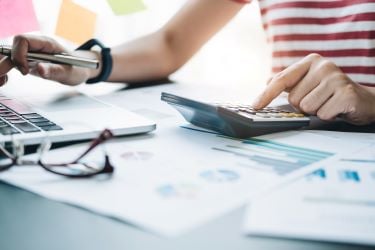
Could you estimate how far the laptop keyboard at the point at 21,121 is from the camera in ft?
1.51

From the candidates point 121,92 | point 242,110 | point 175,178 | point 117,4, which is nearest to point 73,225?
point 175,178

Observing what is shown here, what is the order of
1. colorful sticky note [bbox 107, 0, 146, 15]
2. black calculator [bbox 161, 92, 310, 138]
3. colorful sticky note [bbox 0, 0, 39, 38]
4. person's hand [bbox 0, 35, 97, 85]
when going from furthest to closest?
colorful sticky note [bbox 107, 0, 146, 15]
colorful sticky note [bbox 0, 0, 39, 38]
person's hand [bbox 0, 35, 97, 85]
black calculator [bbox 161, 92, 310, 138]

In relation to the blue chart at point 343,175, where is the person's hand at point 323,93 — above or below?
above

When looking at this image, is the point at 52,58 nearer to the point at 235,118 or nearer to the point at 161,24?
the point at 235,118

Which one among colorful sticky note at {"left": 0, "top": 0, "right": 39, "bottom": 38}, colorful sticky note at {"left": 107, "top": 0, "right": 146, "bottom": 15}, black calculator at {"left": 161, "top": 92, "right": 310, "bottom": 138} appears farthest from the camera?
colorful sticky note at {"left": 107, "top": 0, "right": 146, "bottom": 15}

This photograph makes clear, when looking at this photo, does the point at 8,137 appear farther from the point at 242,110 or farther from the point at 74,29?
the point at 74,29

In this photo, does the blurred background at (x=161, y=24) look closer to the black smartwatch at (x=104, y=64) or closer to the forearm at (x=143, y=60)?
the forearm at (x=143, y=60)

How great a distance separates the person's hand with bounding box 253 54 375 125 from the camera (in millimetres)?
569

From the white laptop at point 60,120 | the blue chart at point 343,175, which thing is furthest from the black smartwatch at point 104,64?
the blue chart at point 343,175

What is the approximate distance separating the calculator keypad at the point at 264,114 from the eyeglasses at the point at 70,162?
17cm

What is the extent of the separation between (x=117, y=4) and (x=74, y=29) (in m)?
0.12

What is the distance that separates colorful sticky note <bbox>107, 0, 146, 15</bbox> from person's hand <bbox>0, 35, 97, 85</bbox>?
31 centimetres

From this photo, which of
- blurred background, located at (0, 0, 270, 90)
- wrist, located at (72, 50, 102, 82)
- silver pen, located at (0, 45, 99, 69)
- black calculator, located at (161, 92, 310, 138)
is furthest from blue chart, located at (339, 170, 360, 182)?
blurred background, located at (0, 0, 270, 90)

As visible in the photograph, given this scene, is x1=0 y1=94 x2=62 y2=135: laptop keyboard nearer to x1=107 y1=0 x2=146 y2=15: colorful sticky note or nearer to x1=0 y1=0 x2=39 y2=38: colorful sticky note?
x1=0 y1=0 x2=39 y2=38: colorful sticky note
